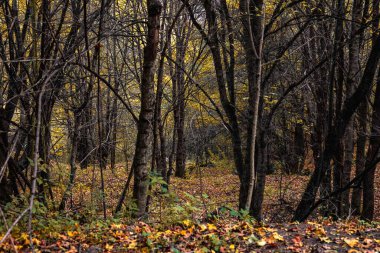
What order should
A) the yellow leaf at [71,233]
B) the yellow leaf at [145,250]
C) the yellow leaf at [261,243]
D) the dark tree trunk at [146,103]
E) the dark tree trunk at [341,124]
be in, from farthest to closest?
1. the dark tree trunk at [341,124]
2. the dark tree trunk at [146,103]
3. the yellow leaf at [71,233]
4. the yellow leaf at [261,243]
5. the yellow leaf at [145,250]

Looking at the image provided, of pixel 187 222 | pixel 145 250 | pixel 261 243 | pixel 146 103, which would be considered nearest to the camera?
pixel 145 250

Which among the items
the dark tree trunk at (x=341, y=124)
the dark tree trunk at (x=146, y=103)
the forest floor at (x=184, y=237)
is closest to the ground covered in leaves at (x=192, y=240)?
the forest floor at (x=184, y=237)

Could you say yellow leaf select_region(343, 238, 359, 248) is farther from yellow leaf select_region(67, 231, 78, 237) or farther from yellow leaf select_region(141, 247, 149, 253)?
yellow leaf select_region(67, 231, 78, 237)

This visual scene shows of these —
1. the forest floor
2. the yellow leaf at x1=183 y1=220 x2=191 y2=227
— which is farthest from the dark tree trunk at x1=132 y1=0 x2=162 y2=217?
the yellow leaf at x1=183 y1=220 x2=191 y2=227

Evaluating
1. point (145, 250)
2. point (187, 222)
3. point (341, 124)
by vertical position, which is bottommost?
point (145, 250)

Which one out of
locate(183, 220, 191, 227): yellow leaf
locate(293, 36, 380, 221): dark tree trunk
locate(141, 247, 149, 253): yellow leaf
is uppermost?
locate(293, 36, 380, 221): dark tree trunk

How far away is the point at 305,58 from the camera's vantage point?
8875mm

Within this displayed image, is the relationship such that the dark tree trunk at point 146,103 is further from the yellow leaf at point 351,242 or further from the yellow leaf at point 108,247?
the yellow leaf at point 351,242

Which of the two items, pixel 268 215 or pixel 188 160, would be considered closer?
Result: pixel 268 215

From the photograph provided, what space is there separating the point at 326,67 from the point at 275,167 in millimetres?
13139

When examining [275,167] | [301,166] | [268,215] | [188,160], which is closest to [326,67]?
[268,215]

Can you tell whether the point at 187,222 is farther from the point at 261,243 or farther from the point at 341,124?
the point at 341,124

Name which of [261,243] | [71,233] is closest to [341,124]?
[261,243]

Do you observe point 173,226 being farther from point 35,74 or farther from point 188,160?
point 188,160
